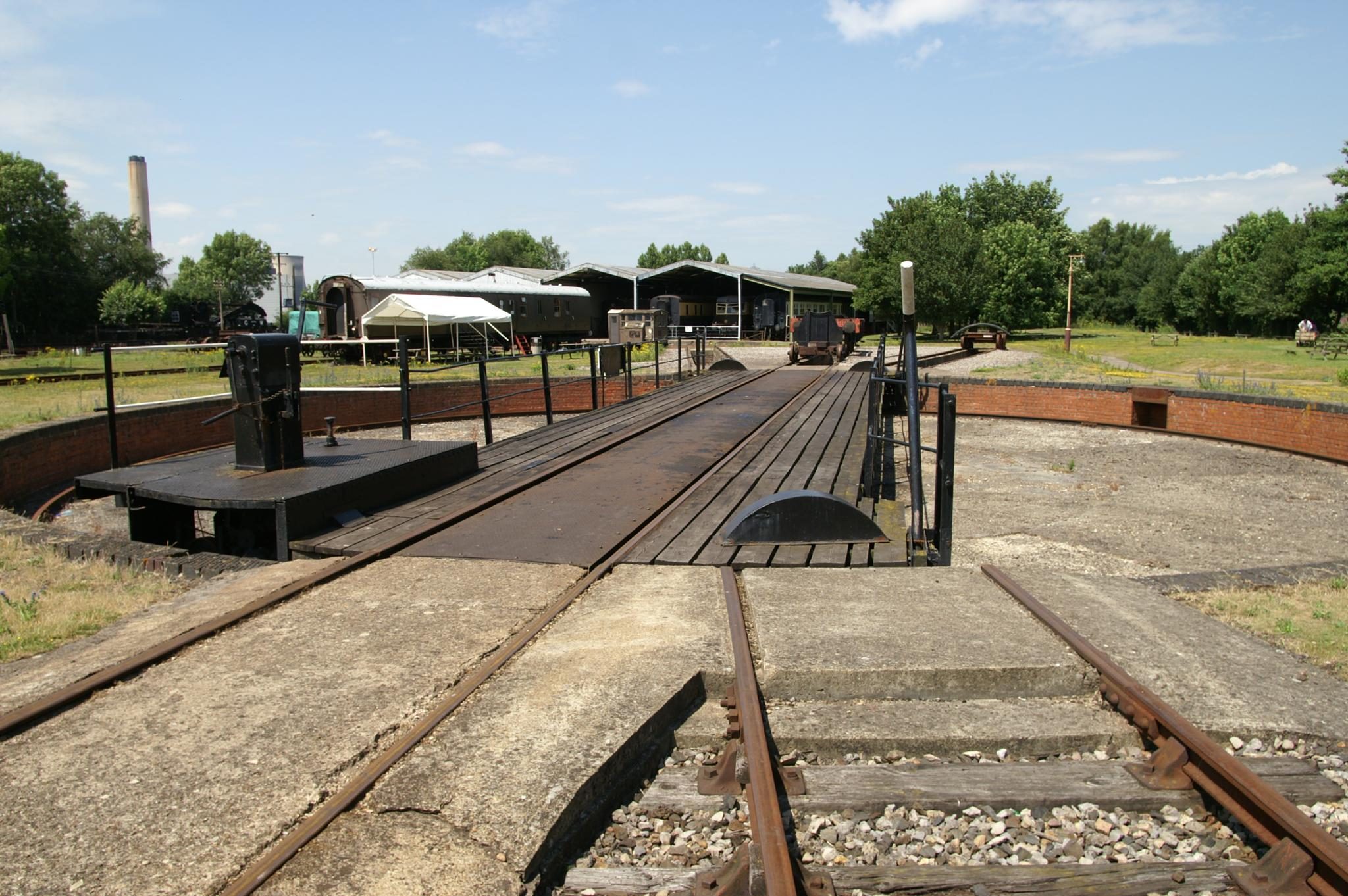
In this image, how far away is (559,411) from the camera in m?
19.2

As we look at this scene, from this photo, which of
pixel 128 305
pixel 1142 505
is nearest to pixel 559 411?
pixel 1142 505

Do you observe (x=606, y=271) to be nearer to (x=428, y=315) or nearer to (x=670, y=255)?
(x=428, y=315)

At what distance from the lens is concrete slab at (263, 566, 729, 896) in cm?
260

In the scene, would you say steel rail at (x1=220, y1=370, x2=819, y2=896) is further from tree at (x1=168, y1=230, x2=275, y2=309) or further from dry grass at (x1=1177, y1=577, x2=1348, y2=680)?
tree at (x1=168, y1=230, x2=275, y2=309)

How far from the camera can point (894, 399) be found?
8.29m

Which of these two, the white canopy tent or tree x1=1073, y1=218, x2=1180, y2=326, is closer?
the white canopy tent

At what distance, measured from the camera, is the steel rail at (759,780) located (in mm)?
2496

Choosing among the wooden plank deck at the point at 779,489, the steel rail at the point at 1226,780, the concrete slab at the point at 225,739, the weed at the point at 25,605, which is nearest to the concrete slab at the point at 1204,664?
the steel rail at the point at 1226,780

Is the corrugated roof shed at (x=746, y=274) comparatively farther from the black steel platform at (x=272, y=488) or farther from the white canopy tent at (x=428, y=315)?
the black steel platform at (x=272, y=488)

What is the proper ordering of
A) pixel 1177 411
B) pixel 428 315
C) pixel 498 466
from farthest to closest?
1. pixel 428 315
2. pixel 1177 411
3. pixel 498 466

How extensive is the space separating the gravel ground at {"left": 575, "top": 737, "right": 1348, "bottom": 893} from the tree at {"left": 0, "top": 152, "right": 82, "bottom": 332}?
59.8 metres

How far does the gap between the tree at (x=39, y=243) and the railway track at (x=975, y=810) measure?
59.7 m

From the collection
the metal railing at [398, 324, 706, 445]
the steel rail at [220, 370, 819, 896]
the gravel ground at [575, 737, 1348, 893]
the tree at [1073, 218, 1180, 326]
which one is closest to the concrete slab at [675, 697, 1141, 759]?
the gravel ground at [575, 737, 1348, 893]

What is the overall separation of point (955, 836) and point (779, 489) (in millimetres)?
4566
